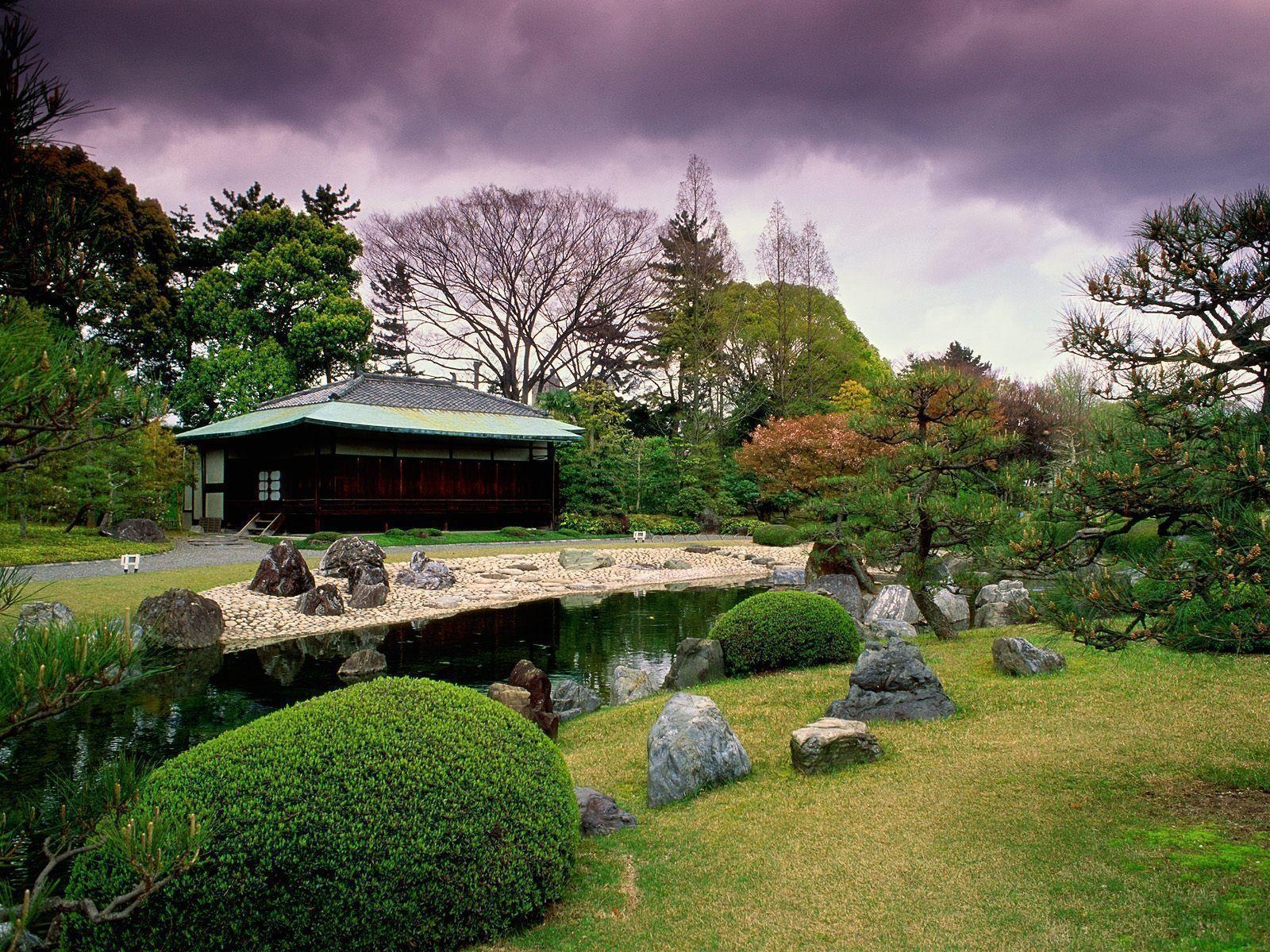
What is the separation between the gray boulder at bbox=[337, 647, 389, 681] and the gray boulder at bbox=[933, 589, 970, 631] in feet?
23.3

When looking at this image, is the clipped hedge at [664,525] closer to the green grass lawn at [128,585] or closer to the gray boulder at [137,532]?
the green grass lawn at [128,585]

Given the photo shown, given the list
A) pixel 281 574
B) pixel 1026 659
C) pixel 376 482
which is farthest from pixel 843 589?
pixel 376 482

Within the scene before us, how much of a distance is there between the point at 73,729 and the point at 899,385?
8113 mm

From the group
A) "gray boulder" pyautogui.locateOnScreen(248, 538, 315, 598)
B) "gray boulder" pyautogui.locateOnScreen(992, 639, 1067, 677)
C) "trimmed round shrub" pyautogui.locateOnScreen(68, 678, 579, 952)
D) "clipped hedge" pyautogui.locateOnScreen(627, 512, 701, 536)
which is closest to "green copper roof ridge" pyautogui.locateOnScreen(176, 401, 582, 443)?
"clipped hedge" pyautogui.locateOnScreen(627, 512, 701, 536)

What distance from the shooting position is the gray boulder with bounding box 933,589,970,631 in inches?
413

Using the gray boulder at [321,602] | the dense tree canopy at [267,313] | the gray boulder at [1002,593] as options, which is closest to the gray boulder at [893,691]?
the gray boulder at [1002,593]

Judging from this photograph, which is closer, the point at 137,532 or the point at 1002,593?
the point at 1002,593

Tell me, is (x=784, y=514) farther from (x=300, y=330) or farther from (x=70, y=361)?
(x=70, y=361)

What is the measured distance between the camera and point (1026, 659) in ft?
20.0

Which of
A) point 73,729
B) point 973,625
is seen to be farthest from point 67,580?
point 973,625

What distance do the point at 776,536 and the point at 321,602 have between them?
1376cm

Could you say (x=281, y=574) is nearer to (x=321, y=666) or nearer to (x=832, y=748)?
(x=321, y=666)

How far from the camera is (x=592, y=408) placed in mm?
27750

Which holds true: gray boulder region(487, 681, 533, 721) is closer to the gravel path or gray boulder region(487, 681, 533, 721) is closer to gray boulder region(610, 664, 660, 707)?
gray boulder region(610, 664, 660, 707)
